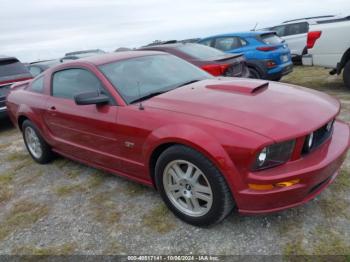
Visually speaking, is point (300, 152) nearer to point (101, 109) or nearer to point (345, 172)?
point (345, 172)

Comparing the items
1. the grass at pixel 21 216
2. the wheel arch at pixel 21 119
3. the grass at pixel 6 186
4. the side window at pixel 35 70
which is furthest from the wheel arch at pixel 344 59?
the side window at pixel 35 70

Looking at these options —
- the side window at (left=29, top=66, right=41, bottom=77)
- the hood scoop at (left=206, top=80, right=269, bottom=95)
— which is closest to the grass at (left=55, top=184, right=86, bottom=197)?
the hood scoop at (left=206, top=80, right=269, bottom=95)

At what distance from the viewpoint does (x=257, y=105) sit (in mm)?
2811

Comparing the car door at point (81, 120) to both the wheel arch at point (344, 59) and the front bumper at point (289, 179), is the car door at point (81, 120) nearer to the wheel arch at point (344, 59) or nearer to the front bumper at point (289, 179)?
the front bumper at point (289, 179)

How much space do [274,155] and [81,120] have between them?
2147 mm

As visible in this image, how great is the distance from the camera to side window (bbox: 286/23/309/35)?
11695 mm

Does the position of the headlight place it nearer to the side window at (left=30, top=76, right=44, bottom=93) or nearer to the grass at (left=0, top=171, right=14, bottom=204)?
the grass at (left=0, top=171, right=14, bottom=204)

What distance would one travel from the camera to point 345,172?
11.8 feet

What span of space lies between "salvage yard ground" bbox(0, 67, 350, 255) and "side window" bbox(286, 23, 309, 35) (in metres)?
9.23

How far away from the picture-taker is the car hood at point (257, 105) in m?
2.52

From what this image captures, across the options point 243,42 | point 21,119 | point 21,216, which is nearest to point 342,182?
point 21,216

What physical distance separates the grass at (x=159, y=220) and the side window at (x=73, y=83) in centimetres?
136

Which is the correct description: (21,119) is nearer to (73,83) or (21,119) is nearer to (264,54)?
(73,83)

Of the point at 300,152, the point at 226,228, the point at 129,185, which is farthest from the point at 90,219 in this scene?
the point at 300,152
